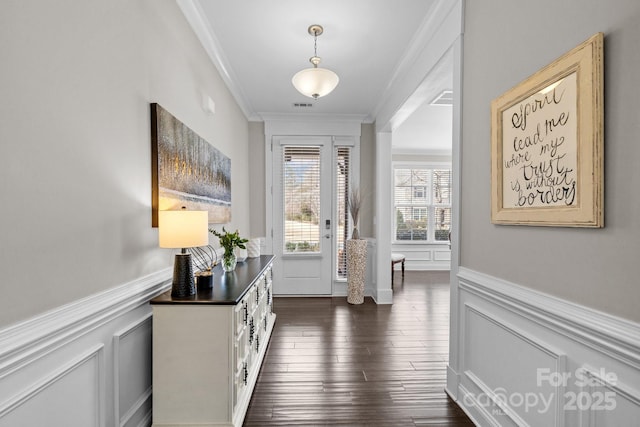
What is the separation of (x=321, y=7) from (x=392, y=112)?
1.69m

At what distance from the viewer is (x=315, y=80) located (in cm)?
248

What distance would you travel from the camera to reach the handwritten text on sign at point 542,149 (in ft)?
4.10

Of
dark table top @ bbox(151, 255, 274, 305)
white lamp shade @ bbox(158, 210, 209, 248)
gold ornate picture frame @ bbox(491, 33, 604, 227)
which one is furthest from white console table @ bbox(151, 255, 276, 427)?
gold ornate picture frame @ bbox(491, 33, 604, 227)

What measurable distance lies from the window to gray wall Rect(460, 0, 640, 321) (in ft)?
17.6

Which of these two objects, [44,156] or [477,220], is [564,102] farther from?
[44,156]

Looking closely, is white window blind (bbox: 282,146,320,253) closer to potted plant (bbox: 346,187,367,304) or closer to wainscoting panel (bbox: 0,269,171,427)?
potted plant (bbox: 346,187,367,304)

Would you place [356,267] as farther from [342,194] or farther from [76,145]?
[76,145]

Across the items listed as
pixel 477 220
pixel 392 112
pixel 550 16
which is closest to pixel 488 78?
pixel 550 16

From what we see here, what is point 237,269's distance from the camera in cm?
276

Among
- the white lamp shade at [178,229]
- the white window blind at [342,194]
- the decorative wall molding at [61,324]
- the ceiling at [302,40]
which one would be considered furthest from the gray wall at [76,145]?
the white window blind at [342,194]

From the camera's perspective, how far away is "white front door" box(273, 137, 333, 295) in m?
4.92

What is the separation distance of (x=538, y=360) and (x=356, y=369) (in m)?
1.46

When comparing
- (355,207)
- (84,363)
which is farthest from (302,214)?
(84,363)

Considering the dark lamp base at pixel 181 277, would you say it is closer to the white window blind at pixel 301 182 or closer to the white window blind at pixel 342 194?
the white window blind at pixel 301 182
